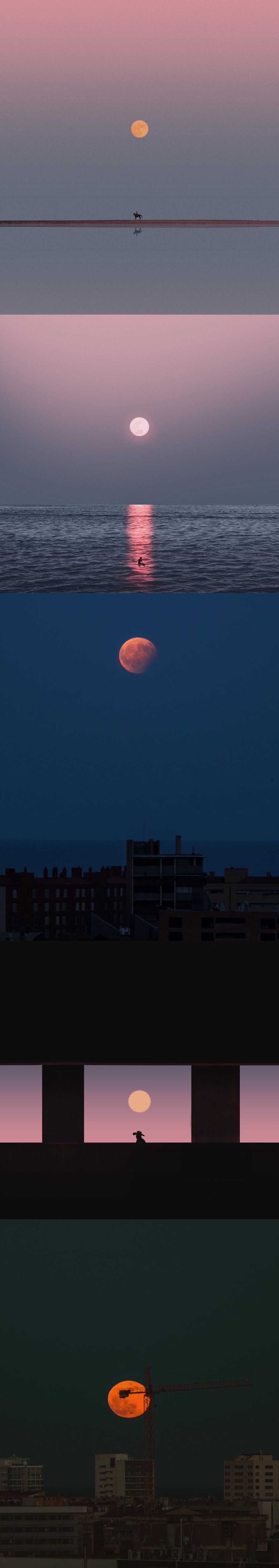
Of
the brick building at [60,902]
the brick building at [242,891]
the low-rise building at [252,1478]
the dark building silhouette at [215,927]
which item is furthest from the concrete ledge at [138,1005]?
the low-rise building at [252,1478]

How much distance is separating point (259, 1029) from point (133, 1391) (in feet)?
3.27

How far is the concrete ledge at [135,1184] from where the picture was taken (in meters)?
3.42

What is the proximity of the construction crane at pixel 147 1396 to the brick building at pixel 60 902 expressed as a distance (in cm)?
122

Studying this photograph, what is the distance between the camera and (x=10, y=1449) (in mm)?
3225

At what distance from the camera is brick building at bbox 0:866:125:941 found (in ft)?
12.1

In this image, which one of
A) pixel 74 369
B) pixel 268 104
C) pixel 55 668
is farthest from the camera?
pixel 55 668

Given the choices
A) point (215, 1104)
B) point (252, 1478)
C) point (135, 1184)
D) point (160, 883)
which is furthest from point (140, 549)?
point (252, 1478)

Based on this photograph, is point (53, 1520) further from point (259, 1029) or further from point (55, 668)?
point (55, 668)

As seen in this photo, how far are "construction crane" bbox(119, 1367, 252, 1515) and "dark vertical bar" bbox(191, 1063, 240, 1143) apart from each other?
62cm

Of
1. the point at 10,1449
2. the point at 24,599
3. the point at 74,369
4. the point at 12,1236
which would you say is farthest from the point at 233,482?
the point at 10,1449

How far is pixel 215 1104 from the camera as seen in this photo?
11.7 feet

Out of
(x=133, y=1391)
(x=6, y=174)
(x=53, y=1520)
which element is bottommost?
(x=53, y=1520)

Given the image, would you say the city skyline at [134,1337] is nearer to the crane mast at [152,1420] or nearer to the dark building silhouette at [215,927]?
the crane mast at [152,1420]

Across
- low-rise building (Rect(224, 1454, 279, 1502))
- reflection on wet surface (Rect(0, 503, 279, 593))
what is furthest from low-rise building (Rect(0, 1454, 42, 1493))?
reflection on wet surface (Rect(0, 503, 279, 593))
